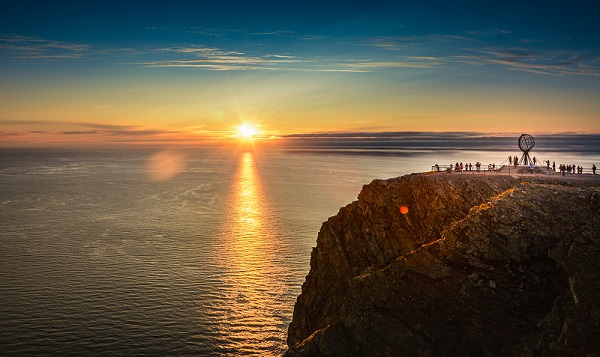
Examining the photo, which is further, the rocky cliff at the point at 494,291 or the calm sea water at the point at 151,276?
the calm sea water at the point at 151,276

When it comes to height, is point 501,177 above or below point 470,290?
above

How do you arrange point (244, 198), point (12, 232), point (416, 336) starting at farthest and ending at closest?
point (244, 198) → point (12, 232) → point (416, 336)

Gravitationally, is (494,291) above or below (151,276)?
above

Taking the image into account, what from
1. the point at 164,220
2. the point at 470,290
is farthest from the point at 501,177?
the point at 164,220

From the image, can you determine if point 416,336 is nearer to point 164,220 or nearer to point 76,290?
point 76,290

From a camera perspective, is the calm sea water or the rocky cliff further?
the calm sea water

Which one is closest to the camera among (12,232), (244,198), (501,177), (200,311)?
(501,177)

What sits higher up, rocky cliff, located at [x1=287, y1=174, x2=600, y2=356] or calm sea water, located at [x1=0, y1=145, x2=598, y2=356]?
rocky cliff, located at [x1=287, y1=174, x2=600, y2=356]

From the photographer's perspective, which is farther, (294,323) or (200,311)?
(200,311)

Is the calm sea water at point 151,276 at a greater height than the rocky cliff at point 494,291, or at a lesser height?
lesser

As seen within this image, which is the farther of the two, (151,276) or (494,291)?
(151,276)

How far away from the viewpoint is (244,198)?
16800 cm

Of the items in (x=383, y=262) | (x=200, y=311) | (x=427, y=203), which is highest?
(x=427, y=203)

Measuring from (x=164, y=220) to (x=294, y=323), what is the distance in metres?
77.9
